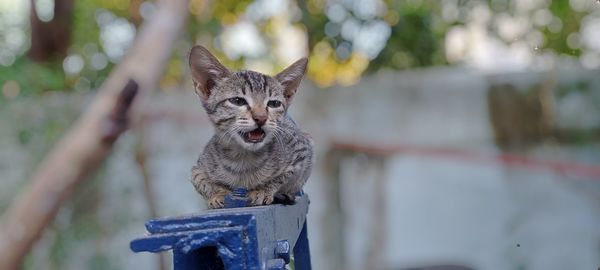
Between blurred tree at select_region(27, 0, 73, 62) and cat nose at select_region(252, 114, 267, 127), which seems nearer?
cat nose at select_region(252, 114, 267, 127)

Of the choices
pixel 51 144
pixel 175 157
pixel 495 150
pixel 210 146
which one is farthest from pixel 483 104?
pixel 210 146

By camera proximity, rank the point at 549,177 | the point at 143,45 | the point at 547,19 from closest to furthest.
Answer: the point at 143,45 → the point at 549,177 → the point at 547,19

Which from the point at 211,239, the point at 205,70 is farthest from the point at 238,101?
the point at 211,239

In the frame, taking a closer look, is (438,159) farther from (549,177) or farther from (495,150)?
(549,177)

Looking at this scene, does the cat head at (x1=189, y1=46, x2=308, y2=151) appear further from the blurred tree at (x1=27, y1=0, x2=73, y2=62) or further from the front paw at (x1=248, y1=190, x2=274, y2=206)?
the blurred tree at (x1=27, y1=0, x2=73, y2=62)

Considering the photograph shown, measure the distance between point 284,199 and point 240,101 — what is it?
243 mm

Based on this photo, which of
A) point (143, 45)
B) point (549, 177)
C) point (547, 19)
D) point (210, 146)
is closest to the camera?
point (210, 146)

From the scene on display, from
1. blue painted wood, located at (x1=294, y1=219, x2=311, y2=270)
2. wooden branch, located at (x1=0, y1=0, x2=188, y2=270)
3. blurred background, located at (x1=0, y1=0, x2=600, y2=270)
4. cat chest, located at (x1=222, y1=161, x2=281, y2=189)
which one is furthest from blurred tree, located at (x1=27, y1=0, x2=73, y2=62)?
cat chest, located at (x1=222, y1=161, x2=281, y2=189)

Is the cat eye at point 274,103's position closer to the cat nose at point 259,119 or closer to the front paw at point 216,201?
the cat nose at point 259,119

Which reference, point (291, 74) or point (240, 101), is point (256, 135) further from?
point (291, 74)

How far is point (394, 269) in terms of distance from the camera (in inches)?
204

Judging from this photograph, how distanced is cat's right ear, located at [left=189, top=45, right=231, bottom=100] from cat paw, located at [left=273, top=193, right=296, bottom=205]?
0.99ft

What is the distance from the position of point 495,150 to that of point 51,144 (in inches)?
113

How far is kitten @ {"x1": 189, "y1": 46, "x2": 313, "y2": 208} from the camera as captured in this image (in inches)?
71.9
